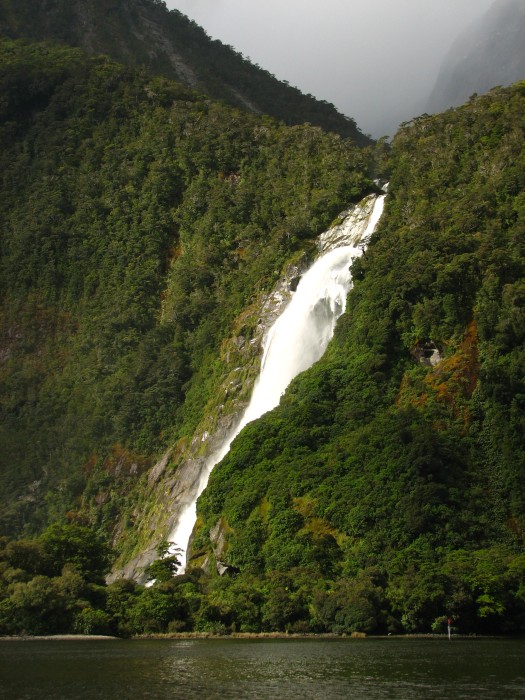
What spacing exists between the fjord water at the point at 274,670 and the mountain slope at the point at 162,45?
115837 mm

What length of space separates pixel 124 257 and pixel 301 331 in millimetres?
30833

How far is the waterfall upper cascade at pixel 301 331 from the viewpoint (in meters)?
69.9

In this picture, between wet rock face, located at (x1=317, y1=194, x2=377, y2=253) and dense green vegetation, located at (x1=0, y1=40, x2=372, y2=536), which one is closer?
wet rock face, located at (x1=317, y1=194, x2=377, y2=253)

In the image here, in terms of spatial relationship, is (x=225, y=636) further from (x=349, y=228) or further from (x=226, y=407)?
(x=349, y=228)

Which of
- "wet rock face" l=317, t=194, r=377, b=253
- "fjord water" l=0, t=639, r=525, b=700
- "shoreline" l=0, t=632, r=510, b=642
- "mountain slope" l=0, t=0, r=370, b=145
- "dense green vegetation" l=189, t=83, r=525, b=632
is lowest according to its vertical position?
"fjord water" l=0, t=639, r=525, b=700

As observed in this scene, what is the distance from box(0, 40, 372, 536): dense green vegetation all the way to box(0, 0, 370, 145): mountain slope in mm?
37557

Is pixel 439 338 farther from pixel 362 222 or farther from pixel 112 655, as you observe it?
pixel 112 655

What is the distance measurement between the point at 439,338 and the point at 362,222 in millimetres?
21562

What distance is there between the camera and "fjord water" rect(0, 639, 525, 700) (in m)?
28.1

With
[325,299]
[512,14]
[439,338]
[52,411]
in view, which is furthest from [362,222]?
[512,14]

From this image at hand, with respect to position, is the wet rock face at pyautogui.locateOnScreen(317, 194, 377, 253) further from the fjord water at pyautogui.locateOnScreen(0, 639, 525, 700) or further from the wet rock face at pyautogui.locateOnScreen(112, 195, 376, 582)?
the fjord water at pyautogui.locateOnScreen(0, 639, 525, 700)

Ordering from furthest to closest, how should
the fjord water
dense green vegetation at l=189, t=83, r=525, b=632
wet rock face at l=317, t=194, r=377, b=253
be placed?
wet rock face at l=317, t=194, r=377, b=253 < dense green vegetation at l=189, t=83, r=525, b=632 < the fjord water

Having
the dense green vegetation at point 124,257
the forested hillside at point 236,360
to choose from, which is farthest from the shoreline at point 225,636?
the dense green vegetation at point 124,257

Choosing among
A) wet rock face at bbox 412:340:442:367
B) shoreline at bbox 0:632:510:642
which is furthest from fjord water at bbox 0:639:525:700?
wet rock face at bbox 412:340:442:367
